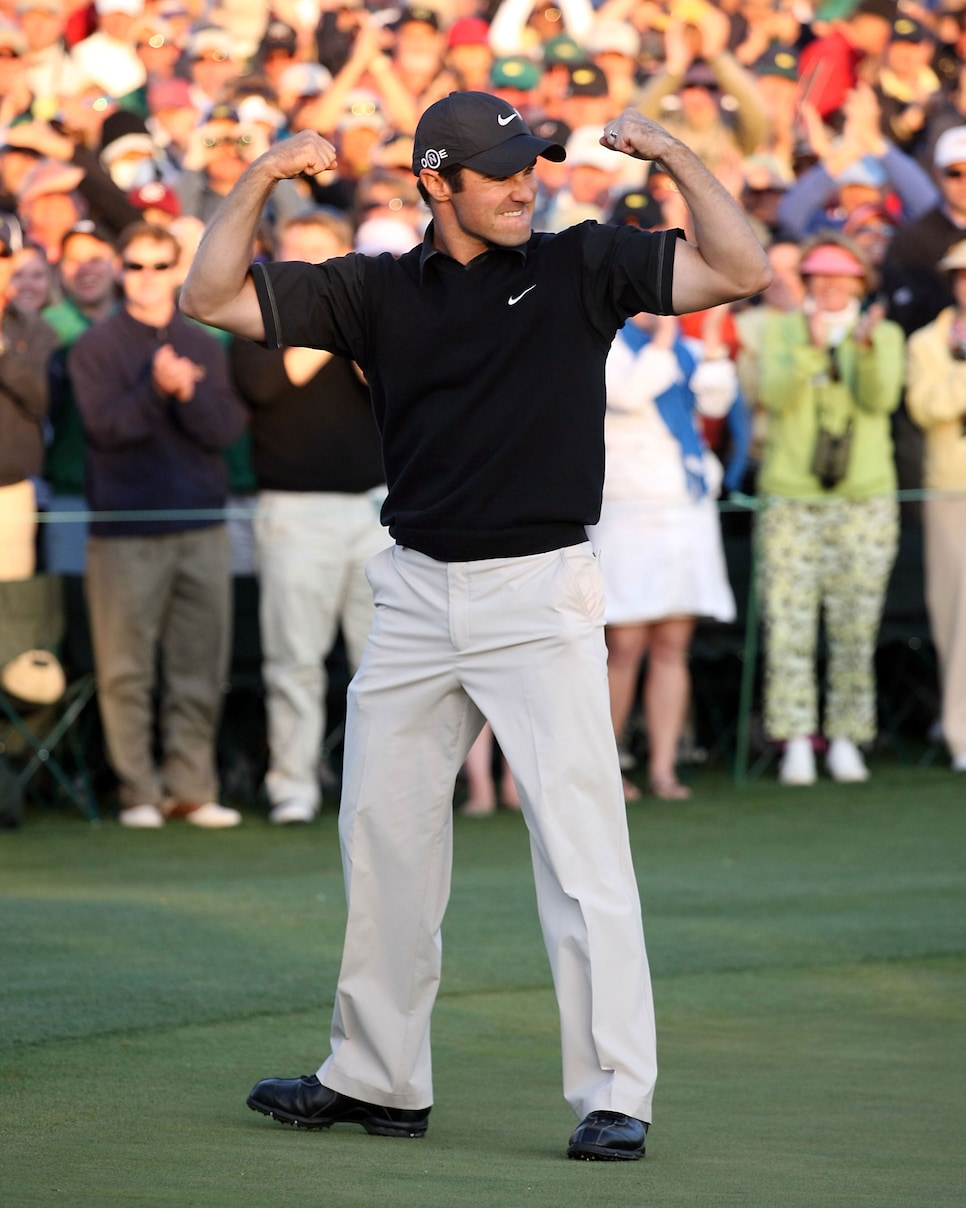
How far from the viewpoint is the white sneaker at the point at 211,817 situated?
10227 millimetres

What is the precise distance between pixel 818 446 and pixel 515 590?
21.2 feet

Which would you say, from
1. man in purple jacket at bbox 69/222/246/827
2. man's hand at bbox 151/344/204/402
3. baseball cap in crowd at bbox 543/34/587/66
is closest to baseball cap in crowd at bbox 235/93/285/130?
baseball cap in crowd at bbox 543/34/587/66

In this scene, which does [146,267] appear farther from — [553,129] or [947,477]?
[553,129]

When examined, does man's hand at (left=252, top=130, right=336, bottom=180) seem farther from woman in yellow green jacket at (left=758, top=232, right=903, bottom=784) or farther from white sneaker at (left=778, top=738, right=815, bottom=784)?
white sneaker at (left=778, top=738, right=815, bottom=784)

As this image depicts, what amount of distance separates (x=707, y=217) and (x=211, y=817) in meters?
6.17

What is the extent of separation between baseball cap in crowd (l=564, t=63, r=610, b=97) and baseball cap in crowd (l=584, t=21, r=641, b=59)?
1479mm

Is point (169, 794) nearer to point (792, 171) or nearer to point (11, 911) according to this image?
point (11, 911)

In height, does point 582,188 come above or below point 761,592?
above

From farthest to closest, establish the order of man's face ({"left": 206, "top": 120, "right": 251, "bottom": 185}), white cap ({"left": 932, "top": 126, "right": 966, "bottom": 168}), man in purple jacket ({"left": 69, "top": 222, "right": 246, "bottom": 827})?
white cap ({"left": 932, "top": 126, "right": 966, "bottom": 168})
man's face ({"left": 206, "top": 120, "right": 251, "bottom": 185})
man in purple jacket ({"left": 69, "top": 222, "right": 246, "bottom": 827})

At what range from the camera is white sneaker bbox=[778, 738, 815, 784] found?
37.0 ft

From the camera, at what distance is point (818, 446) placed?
434 inches

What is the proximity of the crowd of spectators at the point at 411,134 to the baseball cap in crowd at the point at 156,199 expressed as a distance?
1cm

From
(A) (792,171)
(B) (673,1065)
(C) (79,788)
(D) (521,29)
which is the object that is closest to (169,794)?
(C) (79,788)

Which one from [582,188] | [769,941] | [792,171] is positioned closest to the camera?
[769,941]
